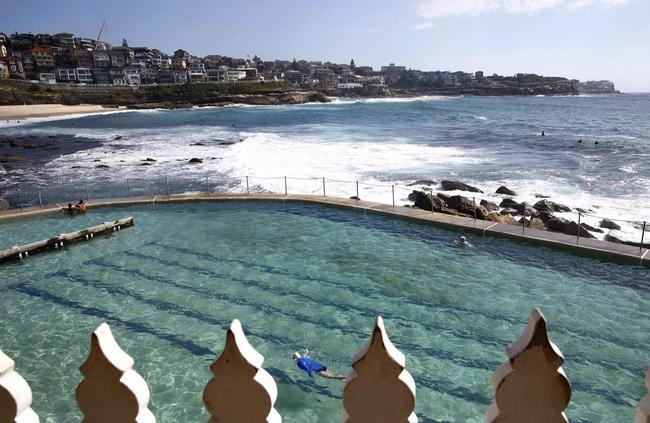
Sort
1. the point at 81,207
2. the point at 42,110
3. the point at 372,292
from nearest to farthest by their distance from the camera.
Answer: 1. the point at 372,292
2. the point at 81,207
3. the point at 42,110

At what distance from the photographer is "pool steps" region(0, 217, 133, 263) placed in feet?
39.5

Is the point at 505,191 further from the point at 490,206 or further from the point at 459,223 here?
the point at 459,223

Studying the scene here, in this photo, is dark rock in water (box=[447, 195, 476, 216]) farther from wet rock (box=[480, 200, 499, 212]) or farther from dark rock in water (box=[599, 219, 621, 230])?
dark rock in water (box=[599, 219, 621, 230])

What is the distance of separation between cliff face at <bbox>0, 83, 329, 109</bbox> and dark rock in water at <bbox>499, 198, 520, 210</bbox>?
376 feet

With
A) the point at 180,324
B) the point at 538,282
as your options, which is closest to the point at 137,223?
the point at 180,324

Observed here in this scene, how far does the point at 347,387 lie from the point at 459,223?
12107mm

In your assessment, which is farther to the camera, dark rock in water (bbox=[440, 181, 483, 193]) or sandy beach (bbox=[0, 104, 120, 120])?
sandy beach (bbox=[0, 104, 120, 120])

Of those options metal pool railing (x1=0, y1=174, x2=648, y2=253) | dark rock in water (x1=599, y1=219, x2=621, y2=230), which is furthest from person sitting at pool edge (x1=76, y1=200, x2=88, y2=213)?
dark rock in water (x1=599, y1=219, x2=621, y2=230)

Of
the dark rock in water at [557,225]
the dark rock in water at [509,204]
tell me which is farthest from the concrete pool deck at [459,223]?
the dark rock in water at [509,204]

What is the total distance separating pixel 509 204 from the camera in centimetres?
2061

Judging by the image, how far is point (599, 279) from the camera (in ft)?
33.9

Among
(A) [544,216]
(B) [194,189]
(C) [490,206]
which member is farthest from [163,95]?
(A) [544,216]

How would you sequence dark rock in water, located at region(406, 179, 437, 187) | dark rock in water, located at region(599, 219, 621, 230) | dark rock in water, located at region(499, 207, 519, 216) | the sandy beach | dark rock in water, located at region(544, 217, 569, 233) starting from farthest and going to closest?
the sandy beach → dark rock in water, located at region(406, 179, 437, 187) → dark rock in water, located at region(499, 207, 519, 216) → dark rock in water, located at region(599, 219, 621, 230) → dark rock in water, located at region(544, 217, 569, 233)

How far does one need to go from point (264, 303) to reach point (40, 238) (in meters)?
9.13
